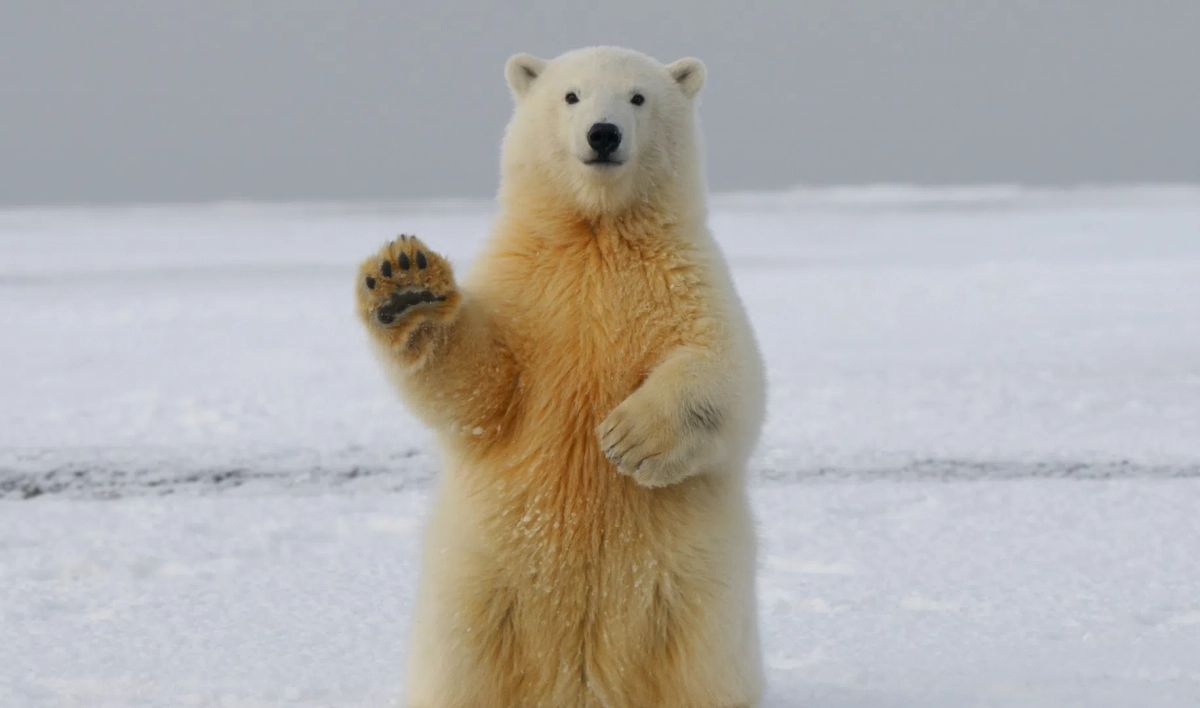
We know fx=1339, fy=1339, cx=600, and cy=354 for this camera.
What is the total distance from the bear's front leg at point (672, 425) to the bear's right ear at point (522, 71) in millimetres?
759

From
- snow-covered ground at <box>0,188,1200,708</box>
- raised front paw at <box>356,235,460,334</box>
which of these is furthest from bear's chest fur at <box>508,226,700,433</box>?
snow-covered ground at <box>0,188,1200,708</box>

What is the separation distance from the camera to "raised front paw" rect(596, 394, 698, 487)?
2.29 m

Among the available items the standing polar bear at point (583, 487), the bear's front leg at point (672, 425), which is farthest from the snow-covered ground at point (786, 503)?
the bear's front leg at point (672, 425)

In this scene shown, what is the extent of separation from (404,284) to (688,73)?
845 millimetres

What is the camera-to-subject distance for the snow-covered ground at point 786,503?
10.6 feet

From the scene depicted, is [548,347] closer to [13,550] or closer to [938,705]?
[938,705]

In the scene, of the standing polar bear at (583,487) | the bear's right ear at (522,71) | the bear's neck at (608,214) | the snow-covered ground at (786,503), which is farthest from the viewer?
the snow-covered ground at (786,503)

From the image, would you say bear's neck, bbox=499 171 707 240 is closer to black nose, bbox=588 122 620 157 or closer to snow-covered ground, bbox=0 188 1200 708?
black nose, bbox=588 122 620 157

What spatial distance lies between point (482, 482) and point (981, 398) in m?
5.36

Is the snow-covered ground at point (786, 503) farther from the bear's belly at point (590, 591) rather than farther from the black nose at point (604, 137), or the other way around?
the black nose at point (604, 137)

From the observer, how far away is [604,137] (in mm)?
2467

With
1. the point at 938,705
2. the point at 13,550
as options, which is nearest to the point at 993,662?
the point at 938,705

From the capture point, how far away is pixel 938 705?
2861 mm

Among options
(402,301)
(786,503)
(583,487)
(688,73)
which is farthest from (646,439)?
(786,503)
